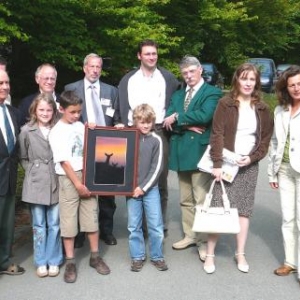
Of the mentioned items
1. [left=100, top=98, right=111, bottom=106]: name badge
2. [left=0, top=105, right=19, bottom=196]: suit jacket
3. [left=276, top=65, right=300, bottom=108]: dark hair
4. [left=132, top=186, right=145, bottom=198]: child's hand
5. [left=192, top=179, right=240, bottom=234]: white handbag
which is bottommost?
[left=192, top=179, right=240, bottom=234]: white handbag

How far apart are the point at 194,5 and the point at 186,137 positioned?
14535mm

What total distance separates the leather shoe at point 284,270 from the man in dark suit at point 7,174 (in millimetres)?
2422

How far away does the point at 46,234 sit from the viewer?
4.75 m

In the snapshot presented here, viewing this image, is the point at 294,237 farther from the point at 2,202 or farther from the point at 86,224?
the point at 2,202

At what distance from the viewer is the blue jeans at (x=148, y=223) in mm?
4812

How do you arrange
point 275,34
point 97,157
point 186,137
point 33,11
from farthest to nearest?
point 275,34
point 33,11
point 186,137
point 97,157

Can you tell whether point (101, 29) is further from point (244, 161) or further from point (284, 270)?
point (284, 270)

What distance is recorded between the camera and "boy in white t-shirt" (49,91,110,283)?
4520 mm

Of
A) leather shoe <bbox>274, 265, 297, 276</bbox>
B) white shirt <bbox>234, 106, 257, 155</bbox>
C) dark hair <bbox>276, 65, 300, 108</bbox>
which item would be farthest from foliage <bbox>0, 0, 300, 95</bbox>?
leather shoe <bbox>274, 265, 297, 276</bbox>

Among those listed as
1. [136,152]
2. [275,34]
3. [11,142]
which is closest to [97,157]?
[136,152]

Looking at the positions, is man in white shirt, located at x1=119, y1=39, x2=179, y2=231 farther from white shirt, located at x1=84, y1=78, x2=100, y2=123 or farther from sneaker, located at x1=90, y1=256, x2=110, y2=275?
sneaker, located at x1=90, y1=256, x2=110, y2=275

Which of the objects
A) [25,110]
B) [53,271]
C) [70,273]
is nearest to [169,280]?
[70,273]

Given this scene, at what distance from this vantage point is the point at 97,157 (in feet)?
15.2

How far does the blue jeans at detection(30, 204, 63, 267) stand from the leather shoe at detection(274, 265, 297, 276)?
2088mm
